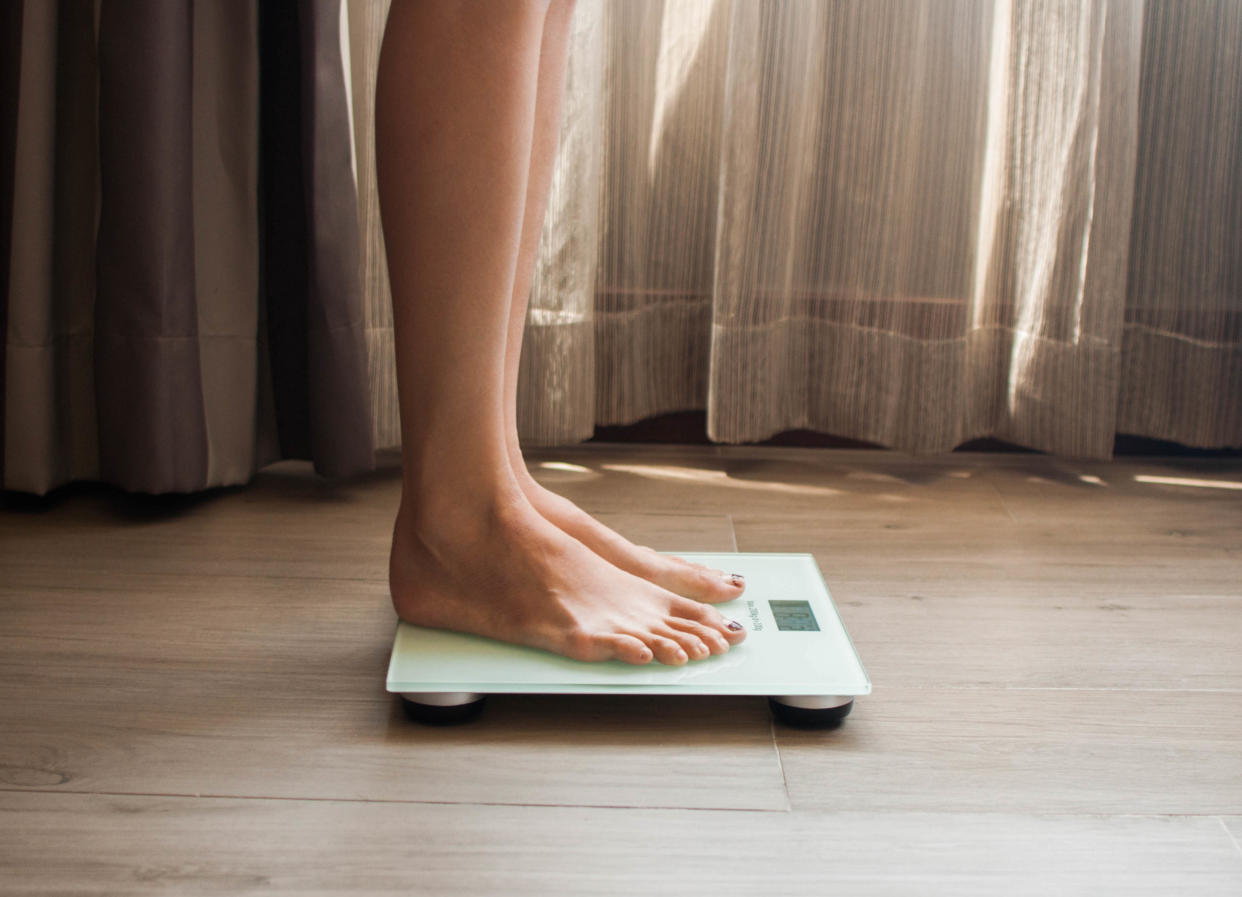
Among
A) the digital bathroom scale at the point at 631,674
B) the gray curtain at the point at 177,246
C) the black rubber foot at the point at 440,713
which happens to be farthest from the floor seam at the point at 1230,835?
the gray curtain at the point at 177,246

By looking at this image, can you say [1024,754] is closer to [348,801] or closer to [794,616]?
[794,616]

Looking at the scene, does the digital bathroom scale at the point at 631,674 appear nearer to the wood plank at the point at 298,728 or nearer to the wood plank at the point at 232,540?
the wood plank at the point at 298,728

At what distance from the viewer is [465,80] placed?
751 mm

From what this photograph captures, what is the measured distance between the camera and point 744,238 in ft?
4.53

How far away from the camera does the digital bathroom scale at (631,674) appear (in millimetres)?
751

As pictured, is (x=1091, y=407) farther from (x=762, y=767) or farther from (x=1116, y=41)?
(x=762, y=767)

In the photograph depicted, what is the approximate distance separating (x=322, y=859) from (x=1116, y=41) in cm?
127

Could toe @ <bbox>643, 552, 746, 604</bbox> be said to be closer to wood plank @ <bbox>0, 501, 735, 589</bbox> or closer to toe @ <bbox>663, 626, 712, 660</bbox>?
toe @ <bbox>663, 626, 712, 660</bbox>

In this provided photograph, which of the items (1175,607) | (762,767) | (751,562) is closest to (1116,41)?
(1175,607)

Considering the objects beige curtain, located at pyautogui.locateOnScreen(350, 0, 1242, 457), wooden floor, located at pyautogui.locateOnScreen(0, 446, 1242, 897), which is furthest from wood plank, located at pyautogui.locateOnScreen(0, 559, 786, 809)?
beige curtain, located at pyautogui.locateOnScreen(350, 0, 1242, 457)

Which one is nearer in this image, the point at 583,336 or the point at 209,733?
the point at 209,733

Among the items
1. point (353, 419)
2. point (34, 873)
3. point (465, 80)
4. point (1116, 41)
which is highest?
point (1116, 41)

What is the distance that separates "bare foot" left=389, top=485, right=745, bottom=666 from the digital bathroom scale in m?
0.01

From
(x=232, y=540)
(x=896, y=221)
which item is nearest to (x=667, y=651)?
(x=232, y=540)
